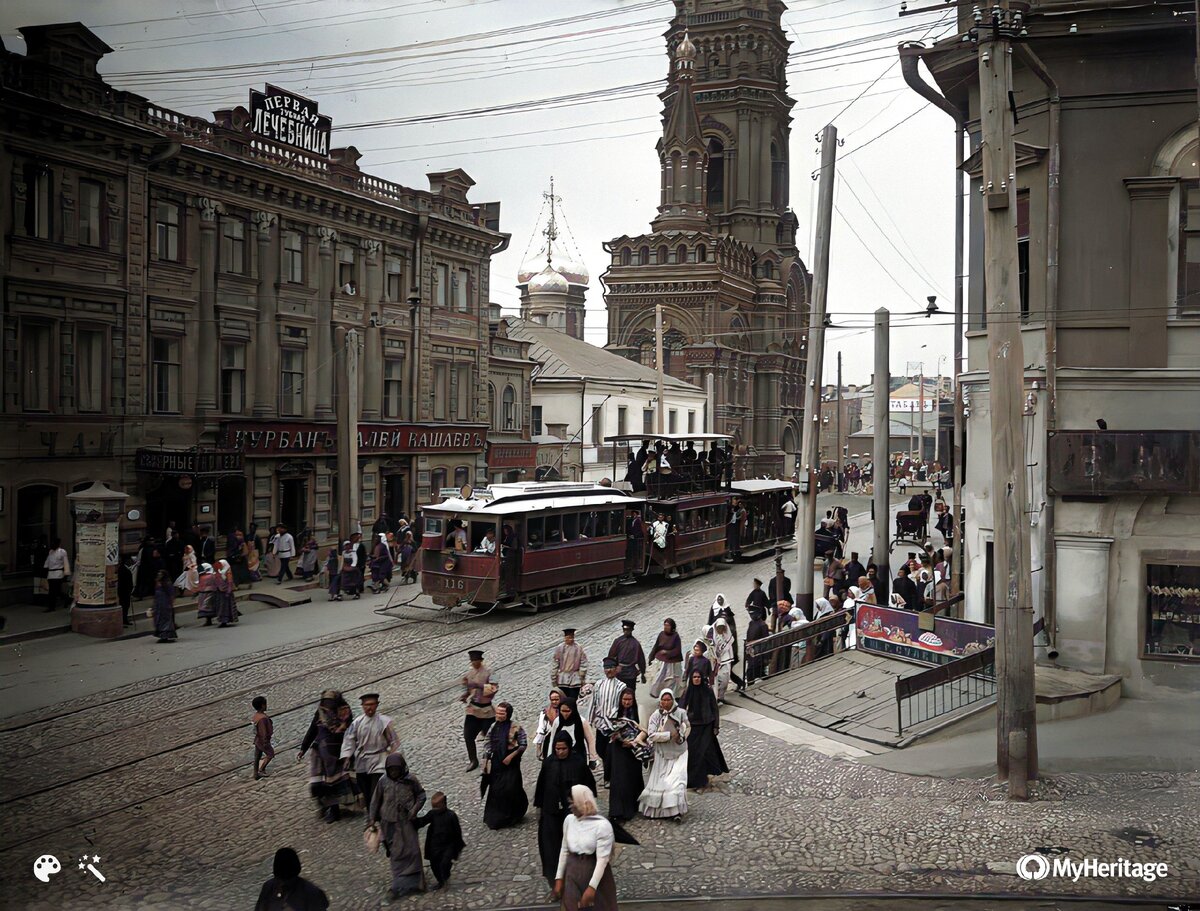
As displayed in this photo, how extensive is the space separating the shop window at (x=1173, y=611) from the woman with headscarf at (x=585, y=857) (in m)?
10.3

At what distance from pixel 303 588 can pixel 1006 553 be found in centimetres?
1632

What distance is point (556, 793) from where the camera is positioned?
8.78 metres

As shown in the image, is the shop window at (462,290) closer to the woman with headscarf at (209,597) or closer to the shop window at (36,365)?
the woman with headscarf at (209,597)

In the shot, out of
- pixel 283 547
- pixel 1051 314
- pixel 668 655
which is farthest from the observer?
pixel 283 547

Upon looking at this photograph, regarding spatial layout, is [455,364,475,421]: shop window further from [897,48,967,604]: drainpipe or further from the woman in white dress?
the woman in white dress

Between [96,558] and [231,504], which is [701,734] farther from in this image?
[231,504]

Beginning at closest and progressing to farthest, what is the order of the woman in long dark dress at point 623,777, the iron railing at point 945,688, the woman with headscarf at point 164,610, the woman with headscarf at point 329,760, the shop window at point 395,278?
the woman in long dark dress at point 623,777, the woman with headscarf at point 329,760, the iron railing at point 945,688, the woman with headscarf at point 164,610, the shop window at point 395,278

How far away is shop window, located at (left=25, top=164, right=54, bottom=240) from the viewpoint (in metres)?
14.7

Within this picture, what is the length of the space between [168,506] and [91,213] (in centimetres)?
636

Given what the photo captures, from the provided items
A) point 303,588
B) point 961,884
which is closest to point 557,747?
point 961,884

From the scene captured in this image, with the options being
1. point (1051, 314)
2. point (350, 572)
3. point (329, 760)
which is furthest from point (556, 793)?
point (350, 572)

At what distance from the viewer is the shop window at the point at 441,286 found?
3077 cm

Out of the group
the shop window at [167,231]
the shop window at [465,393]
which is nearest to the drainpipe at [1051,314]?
the shop window at [167,231]

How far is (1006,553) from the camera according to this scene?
36.3ft
